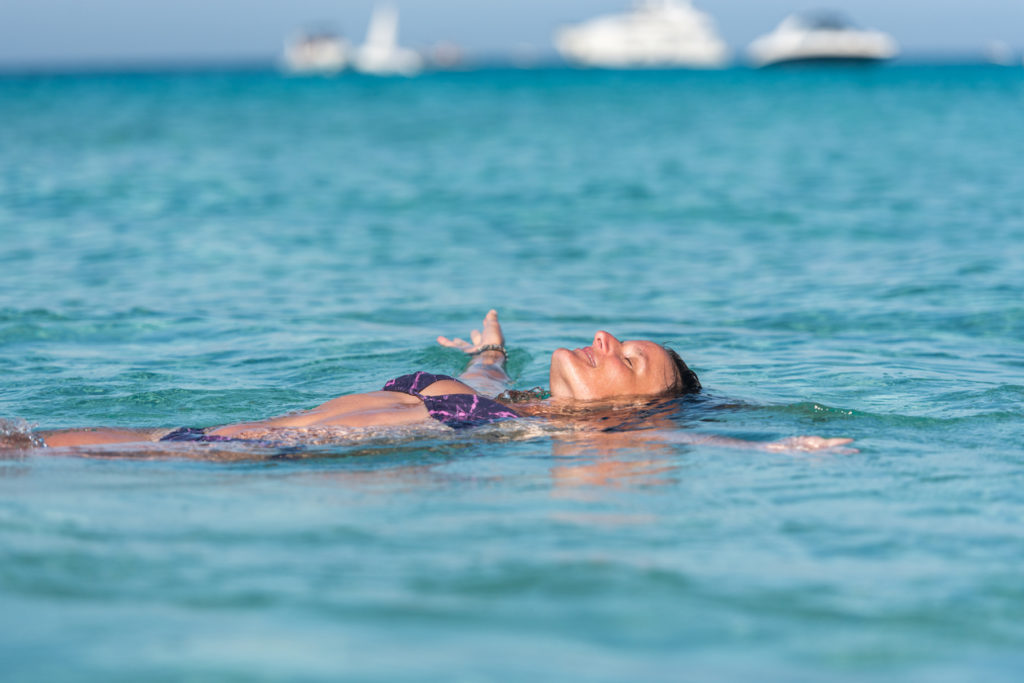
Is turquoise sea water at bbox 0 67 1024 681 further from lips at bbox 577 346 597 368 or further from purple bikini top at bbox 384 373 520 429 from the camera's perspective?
lips at bbox 577 346 597 368

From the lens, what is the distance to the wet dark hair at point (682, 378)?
6.49 metres

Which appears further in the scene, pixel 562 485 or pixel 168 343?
pixel 168 343

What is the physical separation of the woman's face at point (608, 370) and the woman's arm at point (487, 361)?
871 mm

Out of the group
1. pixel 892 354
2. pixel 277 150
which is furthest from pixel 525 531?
pixel 277 150

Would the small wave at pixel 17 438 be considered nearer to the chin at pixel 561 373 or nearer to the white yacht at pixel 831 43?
the chin at pixel 561 373

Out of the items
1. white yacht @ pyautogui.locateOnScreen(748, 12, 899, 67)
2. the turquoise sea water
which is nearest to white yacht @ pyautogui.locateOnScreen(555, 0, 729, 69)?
white yacht @ pyautogui.locateOnScreen(748, 12, 899, 67)

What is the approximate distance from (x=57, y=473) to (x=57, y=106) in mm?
52413

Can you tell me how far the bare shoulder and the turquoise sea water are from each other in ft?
1.27

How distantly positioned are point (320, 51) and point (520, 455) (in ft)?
575

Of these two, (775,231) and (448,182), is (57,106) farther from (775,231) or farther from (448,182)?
(775,231)

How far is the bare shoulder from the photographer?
242 inches

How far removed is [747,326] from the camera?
9.83 m

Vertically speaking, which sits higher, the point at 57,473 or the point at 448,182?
the point at 448,182

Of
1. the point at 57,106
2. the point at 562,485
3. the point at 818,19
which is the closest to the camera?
the point at 562,485
